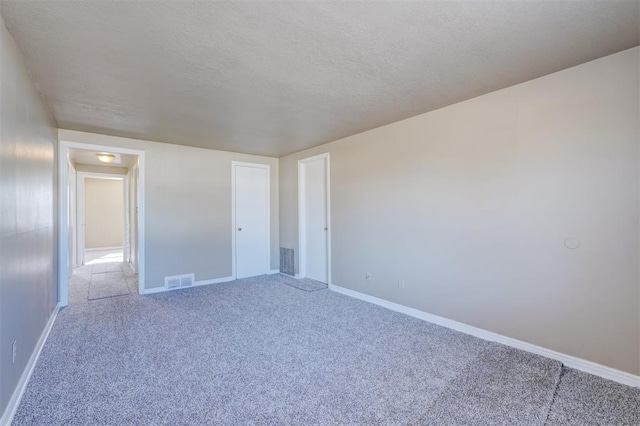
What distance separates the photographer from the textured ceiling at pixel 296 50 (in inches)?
69.2

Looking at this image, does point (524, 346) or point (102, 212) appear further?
point (102, 212)

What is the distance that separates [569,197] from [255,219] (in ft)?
15.7

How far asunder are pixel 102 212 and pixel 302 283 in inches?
320

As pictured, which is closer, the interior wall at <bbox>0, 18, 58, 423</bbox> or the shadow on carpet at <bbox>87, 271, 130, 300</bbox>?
Result: the interior wall at <bbox>0, 18, 58, 423</bbox>

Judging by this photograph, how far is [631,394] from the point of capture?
82.2 inches

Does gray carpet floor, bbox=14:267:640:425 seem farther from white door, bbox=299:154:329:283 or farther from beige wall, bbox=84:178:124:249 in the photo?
beige wall, bbox=84:178:124:249

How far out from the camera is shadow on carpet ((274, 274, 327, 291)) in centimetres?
491

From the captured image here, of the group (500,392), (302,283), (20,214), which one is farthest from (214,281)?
(500,392)

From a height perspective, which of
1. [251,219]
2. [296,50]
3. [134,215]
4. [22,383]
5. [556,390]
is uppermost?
[296,50]

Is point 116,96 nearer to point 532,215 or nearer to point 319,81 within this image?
point 319,81

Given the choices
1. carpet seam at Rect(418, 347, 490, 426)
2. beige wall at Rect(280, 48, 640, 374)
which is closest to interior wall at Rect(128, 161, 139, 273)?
beige wall at Rect(280, 48, 640, 374)

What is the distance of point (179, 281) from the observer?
4988 millimetres

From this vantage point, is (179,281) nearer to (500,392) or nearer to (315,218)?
(315,218)

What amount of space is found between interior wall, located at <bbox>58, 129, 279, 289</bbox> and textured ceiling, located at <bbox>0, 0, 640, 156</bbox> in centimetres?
143
